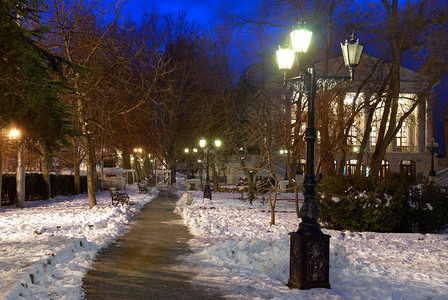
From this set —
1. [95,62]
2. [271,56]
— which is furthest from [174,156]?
[95,62]

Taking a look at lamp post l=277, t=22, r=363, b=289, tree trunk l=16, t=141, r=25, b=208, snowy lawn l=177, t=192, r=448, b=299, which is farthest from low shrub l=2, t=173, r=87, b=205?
lamp post l=277, t=22, r=363, b=289

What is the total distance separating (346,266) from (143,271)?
3959mm

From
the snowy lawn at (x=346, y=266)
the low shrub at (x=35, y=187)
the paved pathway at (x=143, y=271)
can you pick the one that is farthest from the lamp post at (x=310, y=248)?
the low shrub at (x=35, y=187)

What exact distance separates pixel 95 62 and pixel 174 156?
3092 centimetres

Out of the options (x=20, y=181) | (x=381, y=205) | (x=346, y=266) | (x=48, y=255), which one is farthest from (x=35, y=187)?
(x=346, y=266)

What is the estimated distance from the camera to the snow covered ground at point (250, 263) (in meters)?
7.60

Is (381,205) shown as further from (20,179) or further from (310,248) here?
(20,179)

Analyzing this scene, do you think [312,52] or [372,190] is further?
[312,52]

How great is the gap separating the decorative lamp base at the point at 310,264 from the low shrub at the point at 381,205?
793 centimetres

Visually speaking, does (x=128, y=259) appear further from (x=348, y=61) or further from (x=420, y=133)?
(x=420, y=133)

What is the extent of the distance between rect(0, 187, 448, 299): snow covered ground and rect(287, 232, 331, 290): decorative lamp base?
0.64 feet

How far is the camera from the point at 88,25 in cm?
2177

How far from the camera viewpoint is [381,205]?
605 inches

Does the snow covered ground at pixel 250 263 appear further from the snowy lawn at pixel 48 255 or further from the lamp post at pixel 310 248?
the lamp post at pixel 310 248
